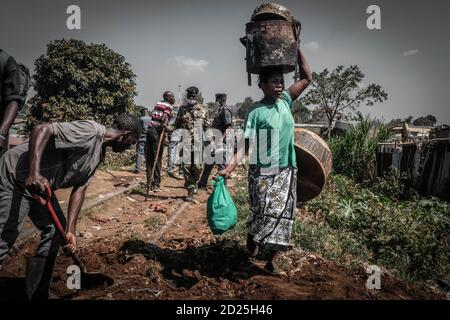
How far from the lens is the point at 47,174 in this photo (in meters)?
2.56

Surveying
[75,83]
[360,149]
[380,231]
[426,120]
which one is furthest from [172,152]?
[426,120]

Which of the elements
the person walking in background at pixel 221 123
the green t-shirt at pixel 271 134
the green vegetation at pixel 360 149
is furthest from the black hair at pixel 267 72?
the green vegetation at pixel 360 149

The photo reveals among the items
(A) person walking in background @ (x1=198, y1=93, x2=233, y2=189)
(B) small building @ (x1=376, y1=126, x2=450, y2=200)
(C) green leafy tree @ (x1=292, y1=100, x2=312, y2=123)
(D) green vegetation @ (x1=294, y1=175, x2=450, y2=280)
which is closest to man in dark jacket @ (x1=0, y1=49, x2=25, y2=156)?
(D) green vegetation @ (x1=294, y1=175, x2=450, y2=280)

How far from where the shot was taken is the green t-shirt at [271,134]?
3.12 meters

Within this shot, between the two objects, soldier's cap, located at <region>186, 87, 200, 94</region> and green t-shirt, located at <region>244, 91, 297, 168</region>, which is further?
soldier's cap, located at <region>186, 87, 200, 94</region>

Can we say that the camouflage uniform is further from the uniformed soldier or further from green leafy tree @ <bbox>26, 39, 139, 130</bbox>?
green leafy tree @ <bbox>26, 39, 139, 130</bbox>

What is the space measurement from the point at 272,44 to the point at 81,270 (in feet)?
9.18

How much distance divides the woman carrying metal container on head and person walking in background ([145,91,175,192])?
4.34 metres

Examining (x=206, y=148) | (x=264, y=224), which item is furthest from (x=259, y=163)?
(x=206, y=148)

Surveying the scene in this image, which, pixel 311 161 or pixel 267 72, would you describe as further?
pixel 311 161

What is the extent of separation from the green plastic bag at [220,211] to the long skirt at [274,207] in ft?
0.99

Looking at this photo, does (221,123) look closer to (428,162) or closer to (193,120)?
(193,120)

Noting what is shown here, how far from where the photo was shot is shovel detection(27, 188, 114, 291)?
2.43 metres

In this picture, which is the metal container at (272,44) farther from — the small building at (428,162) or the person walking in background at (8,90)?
the small building at (428,162)
